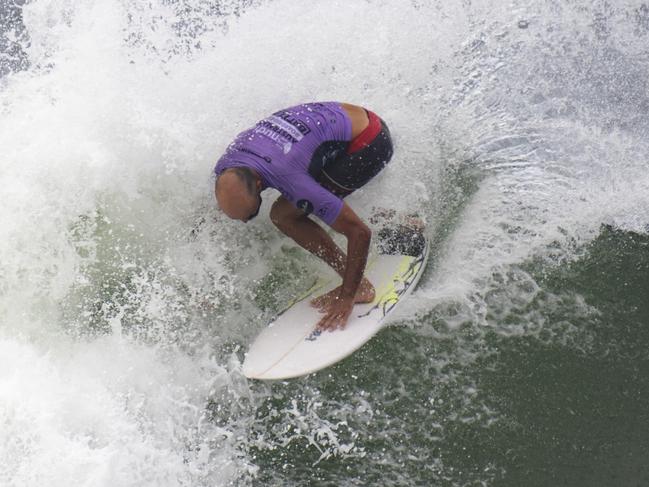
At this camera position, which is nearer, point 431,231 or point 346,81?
point 431,231

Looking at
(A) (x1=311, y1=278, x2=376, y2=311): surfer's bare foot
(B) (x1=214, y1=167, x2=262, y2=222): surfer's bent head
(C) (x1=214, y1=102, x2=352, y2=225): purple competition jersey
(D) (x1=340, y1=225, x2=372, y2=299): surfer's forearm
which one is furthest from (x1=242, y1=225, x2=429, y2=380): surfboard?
(B) (x1=214, y1=167, x2=262, y2=222): surfer's bent head

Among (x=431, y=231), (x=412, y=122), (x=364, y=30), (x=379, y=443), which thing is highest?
(x=364, y=30)

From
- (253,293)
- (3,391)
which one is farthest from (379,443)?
(3,391)

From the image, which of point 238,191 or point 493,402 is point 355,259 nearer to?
point 238,191

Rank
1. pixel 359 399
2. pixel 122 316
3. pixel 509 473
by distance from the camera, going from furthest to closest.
→ pixel 122 316, pixel 359 399, pixel 509 473

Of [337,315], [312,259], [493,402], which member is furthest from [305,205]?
[493,402]

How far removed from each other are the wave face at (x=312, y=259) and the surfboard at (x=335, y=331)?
3.5 inches

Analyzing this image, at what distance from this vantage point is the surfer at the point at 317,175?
308cm

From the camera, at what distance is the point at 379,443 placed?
10.6ft

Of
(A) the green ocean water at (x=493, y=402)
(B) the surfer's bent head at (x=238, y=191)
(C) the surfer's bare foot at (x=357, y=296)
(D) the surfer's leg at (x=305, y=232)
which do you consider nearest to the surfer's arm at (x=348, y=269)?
(C) the surfer's bare foot at (x=357, y=296)

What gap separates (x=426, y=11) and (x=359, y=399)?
276cm

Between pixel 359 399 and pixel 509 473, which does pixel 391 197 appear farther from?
pixel 509 473

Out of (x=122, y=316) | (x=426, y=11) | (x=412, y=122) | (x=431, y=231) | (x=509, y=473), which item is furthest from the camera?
(x=426, y=11)

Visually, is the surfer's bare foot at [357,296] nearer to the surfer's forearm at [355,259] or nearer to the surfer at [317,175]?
the surfer at [317,175]
